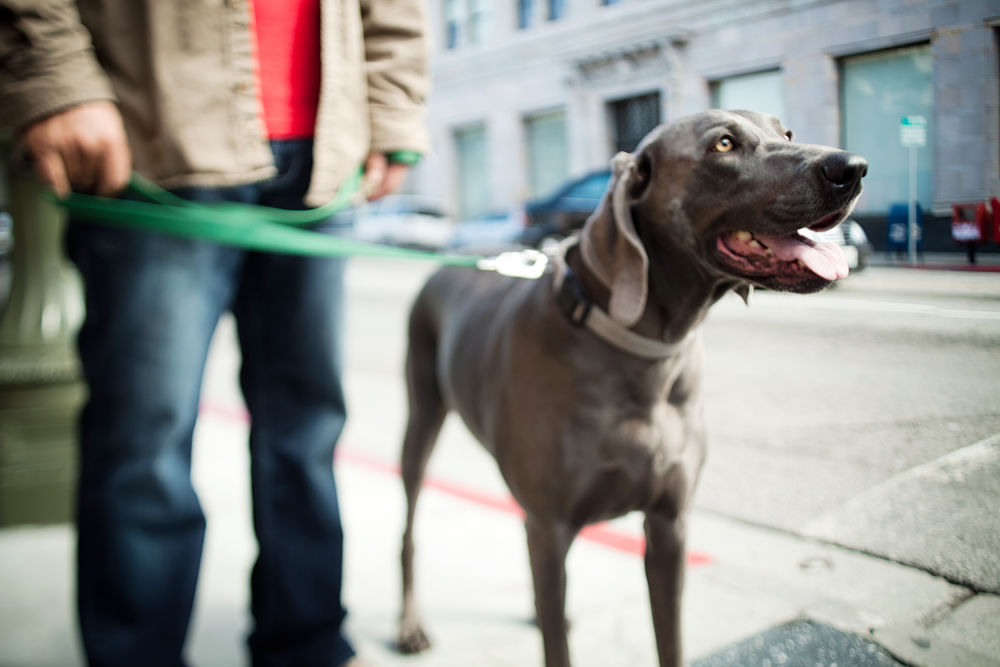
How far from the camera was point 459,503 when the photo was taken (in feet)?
10.5

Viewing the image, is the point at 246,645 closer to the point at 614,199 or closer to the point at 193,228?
the point at 193,228

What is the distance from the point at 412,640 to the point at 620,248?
1.28m

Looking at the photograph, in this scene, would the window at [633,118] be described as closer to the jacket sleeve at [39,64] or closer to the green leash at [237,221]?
the green leash at [237,221]

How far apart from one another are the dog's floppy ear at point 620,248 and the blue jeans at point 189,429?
0.69 meters

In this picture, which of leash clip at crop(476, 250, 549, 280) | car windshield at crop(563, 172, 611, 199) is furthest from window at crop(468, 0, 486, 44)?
leash clip at crop(476, 250, 549, 280)

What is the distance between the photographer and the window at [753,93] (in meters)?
1.55

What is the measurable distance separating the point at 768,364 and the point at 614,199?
1443mm

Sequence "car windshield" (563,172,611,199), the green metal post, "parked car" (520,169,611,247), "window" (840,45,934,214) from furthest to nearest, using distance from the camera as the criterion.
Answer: the green metal post, "parked car" (520,169,611,247), "car windshield" (563,172,611,199), "window" (840,45,934,214)

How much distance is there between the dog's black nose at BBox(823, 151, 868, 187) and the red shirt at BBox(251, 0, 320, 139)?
45.4 inches

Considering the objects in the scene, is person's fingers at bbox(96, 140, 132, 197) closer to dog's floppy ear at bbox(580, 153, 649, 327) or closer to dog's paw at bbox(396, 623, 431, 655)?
dog's floppy ear at bbox(580, 153, 649, 327)

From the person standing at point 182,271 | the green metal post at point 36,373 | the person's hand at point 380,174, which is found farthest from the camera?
the green metal post at point 36,373

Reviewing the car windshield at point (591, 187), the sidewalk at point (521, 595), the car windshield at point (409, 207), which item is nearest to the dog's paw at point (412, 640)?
the sidewalk at point (521, 595)

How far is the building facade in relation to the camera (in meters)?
1.30

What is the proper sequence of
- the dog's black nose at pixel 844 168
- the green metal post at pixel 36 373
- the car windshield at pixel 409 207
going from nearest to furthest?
1. the dog's black nose at pixel 844 168
2. the green metal post at pixel 36 373
3. the car windshield at pixel 409 207
